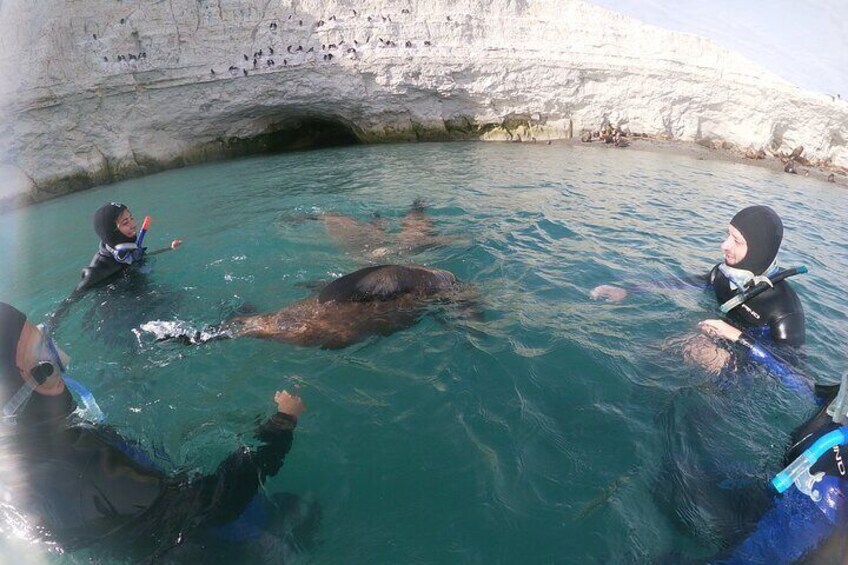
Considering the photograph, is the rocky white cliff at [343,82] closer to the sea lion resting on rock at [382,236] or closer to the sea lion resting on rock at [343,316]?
the sea lion resting on rock at [382,236]

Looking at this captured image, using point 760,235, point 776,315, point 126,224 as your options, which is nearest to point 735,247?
point 760,235

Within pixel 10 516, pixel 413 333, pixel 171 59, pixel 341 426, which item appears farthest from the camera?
pixel 171 59

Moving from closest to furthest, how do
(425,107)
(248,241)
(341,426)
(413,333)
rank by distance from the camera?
(341,426)
(413,333)
(248,241)
(425,107)

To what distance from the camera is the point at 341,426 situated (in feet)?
12.4

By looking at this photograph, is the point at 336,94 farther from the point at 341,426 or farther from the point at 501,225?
the point at 341,426

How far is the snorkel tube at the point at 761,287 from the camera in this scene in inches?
173

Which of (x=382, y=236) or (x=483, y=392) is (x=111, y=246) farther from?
(x=483, y=392)

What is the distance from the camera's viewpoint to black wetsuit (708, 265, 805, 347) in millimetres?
4395

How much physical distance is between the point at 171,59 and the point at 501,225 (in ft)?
52.1

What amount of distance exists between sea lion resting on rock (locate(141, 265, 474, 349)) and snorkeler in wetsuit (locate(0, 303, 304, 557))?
2.04m

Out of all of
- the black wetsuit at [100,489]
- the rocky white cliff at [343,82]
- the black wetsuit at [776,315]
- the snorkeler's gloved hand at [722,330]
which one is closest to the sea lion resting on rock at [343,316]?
the black wetsuit at [100,489]

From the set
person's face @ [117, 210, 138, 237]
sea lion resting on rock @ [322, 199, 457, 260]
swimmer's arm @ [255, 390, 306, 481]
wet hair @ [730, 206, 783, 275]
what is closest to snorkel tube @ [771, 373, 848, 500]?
wet hair @ [730, 206, 783, 275]

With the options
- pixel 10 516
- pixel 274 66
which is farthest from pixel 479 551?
pixel 274 66

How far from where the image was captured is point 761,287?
4535mm
